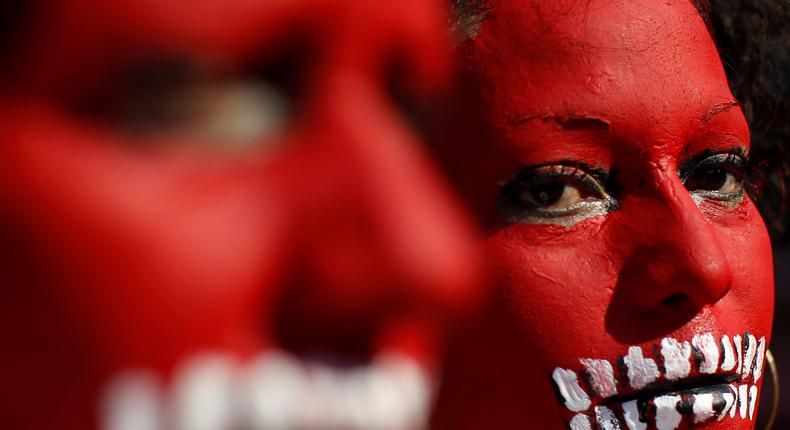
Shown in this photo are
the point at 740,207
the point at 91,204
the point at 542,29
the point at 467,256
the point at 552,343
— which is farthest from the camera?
the point at 740,207

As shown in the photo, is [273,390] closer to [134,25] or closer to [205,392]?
[205,392]

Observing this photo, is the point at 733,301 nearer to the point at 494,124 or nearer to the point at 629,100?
the point at 629,100

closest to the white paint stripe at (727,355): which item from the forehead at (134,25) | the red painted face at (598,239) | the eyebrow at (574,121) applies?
the red painted face at (598,239)

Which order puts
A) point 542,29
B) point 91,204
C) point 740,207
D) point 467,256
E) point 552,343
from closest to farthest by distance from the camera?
point 91,204
point 467,256
point 552,343
point 542,29
point 740,207

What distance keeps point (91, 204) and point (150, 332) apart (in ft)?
0.34

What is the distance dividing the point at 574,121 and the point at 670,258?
30 cm

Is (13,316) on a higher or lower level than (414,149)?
lower

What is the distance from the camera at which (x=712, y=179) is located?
2059mm

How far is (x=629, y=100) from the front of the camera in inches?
73.6

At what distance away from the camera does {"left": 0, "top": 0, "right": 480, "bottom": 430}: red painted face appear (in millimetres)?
750

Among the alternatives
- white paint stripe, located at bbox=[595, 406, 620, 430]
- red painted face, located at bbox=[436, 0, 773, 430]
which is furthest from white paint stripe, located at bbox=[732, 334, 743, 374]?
white paint stripe, located at bbox=[595, 406, 620, 430]

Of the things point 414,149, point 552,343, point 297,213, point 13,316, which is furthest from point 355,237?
point 552,343

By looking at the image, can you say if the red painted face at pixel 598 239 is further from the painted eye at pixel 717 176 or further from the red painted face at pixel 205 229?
the red painted face at pixel 205 229

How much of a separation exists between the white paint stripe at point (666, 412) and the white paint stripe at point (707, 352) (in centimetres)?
8
